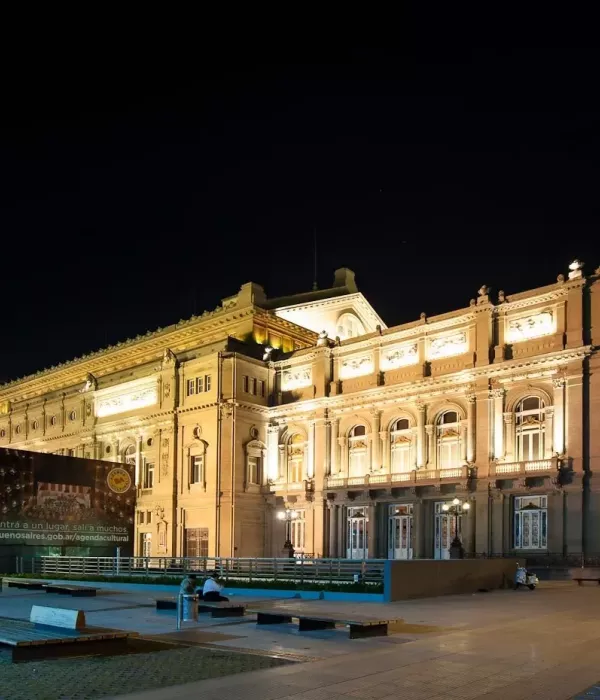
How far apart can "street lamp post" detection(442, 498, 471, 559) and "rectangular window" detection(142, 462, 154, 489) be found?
86.7ft

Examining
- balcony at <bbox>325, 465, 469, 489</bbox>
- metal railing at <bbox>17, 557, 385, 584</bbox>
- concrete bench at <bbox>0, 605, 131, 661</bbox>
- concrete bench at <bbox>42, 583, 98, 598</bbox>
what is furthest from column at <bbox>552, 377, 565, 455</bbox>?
concrete bench at <bbox>0, 605, 131, 661</bbox>

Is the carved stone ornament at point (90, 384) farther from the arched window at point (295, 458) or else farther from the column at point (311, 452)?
the column at point (311, 452)

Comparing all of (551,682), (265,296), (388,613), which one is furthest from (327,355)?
(551,682)

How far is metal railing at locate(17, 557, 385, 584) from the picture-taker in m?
32.3

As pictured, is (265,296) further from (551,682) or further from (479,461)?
(551,682)

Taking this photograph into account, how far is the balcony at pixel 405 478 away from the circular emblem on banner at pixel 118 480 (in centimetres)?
1359

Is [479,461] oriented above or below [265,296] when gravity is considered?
below

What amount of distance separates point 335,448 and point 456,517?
43.7 ft

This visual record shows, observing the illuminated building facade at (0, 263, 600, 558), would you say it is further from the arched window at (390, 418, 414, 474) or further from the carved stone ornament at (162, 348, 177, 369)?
the carved stone ornament at (162, 348, 177, 369)

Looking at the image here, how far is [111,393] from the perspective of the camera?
7188 centimetres

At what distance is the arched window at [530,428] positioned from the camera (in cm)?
4759

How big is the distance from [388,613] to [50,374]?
69483 mm

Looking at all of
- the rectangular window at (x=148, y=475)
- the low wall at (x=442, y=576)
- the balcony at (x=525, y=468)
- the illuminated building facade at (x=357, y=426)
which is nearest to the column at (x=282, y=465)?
the illuminated building facade at (x=357, y=426)

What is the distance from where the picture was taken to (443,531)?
167 ft
